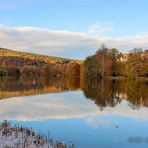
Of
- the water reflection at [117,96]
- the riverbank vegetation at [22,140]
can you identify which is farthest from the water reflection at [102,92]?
the riverbank vegetation at [22,140]

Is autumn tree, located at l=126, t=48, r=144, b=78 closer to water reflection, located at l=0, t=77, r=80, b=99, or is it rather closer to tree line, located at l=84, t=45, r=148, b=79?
tree line, located at l=84, t=45, r=148, b=79

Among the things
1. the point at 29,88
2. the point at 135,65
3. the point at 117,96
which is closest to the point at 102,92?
the point at 117,96

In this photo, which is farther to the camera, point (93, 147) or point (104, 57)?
point (104, 57)

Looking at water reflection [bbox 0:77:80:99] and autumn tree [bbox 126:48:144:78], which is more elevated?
autumn tree [bbox 126:48:144:78]

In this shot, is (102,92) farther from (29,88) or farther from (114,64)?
(114,64)

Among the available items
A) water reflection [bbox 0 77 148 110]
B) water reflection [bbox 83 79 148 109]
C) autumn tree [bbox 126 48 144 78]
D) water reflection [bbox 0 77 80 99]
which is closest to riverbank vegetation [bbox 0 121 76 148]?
water reflection [bbox 0 77 148 110]

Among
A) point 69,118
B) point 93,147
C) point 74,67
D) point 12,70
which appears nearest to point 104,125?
point 69,118

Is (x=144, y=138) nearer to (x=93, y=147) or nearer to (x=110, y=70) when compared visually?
(x=93, y=147)

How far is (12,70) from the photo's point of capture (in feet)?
506

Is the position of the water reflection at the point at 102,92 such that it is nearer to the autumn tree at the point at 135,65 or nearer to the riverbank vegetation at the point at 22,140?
the riverbank vegetation at the point at 22,140

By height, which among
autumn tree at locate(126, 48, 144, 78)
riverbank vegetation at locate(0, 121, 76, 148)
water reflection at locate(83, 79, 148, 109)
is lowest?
water reflection at locate(83, 79, 148, 109)

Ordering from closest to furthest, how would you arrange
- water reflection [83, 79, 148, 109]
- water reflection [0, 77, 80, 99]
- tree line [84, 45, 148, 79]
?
water reflection [83, 79, 148, 109] → water reflection [0, 77, 80, 99] → tree line [84, 45, 148, 79]

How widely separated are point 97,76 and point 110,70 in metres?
5.02

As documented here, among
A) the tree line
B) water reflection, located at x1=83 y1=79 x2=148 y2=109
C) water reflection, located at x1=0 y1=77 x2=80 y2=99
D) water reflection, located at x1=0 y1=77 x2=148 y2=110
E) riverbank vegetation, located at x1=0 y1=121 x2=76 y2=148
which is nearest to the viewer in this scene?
riverbank vegetation, located at x1=0 y1=121 x2=76 y2=148
